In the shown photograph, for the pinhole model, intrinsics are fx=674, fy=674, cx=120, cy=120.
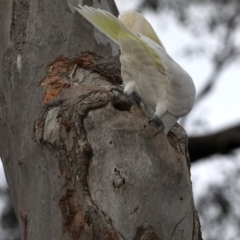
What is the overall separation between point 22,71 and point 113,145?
39cm

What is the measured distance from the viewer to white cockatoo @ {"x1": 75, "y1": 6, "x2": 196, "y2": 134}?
62.9 inches

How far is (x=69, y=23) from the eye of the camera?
1895 millimetres

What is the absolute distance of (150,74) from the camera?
1.68 metres

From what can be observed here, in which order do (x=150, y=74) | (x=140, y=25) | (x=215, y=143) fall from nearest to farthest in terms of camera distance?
(x=150, y=74), (x=140, y=25), (x=215, y=143)

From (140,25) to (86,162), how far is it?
0.43 meters

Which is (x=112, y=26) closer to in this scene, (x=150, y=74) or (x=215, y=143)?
(x=150, y=74)

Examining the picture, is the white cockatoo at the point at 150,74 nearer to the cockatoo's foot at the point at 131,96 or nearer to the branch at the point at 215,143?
the cockatoo's foot at the point at 131,96

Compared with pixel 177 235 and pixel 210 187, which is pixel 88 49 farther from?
pixel 210 187

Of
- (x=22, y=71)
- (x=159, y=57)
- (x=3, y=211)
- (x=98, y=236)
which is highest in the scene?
(x=159, y=57)

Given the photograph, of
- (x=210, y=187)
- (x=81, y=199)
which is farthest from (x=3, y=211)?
(x=81, y=199)

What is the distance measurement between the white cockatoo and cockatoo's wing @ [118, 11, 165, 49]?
12mm

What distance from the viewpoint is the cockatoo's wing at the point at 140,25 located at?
1786 millimetres

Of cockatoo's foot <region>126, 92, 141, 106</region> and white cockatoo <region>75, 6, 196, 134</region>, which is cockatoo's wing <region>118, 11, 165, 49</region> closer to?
white cockatoo <region>75, 6, 196, 134</region>

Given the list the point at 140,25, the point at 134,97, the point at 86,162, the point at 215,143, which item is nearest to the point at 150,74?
the point at 134,97
